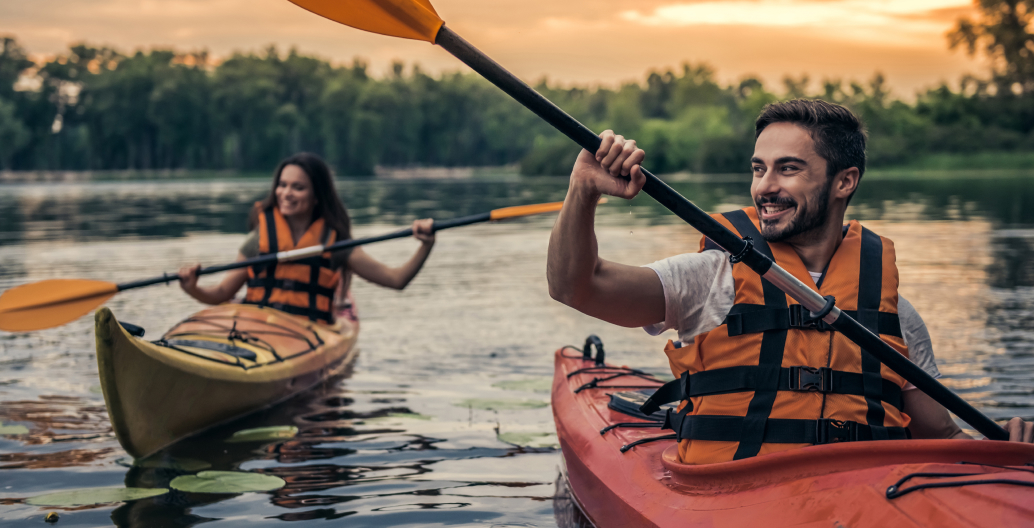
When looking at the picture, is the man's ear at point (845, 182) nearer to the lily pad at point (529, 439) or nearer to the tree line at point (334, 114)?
the lily pad at point (529, 439)

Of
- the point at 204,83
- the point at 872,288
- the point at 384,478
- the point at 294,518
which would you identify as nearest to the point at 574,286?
the point at 872,288

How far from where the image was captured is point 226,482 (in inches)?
160

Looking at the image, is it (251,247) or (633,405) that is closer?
(633,405)

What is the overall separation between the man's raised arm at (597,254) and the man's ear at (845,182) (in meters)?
0.58

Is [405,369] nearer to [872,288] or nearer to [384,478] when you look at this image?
[384,478]

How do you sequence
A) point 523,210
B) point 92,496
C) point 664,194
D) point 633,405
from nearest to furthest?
point 664,194 < point 633,405 < point 92,496 < point 523,210

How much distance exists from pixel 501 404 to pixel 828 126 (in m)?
3.46

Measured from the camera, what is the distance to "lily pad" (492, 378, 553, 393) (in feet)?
19.6

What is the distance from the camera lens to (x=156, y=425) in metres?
4.54

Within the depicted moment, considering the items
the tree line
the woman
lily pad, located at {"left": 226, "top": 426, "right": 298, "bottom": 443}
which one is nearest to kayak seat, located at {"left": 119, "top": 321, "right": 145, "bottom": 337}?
lily pad, located at {"left": 226, "top": 426, "right": 298, "bottom": 443}

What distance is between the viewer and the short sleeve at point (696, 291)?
2.40 meters

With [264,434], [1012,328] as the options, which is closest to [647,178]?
[264,434]

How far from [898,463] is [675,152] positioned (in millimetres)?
73510

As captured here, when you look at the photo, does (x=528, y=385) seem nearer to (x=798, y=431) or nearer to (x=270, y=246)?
(x=270, y=246)
